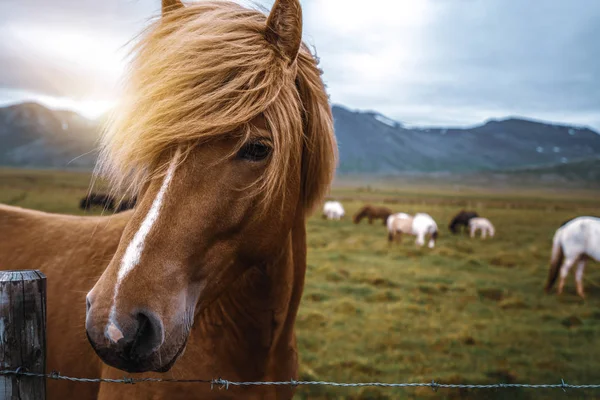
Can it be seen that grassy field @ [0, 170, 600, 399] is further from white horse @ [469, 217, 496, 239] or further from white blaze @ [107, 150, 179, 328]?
white horse @ [469, 217, 496, 239]

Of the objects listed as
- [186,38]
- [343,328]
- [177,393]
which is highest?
[186,38]

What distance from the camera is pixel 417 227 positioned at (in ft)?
56.4

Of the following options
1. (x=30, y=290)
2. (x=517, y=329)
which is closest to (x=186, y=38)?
(x=30, y=290)

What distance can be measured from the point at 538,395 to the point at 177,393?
16.9ft

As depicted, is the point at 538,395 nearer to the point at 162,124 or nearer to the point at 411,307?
the point at 411,307

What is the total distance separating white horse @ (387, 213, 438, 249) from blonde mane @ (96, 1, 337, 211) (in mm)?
15874

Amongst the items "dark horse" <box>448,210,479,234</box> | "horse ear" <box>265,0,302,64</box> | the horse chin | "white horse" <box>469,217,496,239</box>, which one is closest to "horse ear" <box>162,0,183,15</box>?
"horse ear" <box>265,0,302,64</box>

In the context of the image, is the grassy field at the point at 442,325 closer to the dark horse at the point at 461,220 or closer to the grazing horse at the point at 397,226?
the grazing horse at the point at 397,226

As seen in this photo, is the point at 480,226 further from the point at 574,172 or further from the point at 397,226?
the point at 574,172

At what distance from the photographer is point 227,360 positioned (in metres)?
1.96

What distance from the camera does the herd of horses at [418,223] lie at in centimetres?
1706

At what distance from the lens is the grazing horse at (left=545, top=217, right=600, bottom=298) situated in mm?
9875

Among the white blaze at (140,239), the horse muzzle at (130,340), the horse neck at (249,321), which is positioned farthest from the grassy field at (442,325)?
the white blaze at (140,239)

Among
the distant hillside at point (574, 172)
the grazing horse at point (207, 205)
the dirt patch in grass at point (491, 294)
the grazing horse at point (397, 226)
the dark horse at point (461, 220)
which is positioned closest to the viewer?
the grazing horse at point (207, 205)
